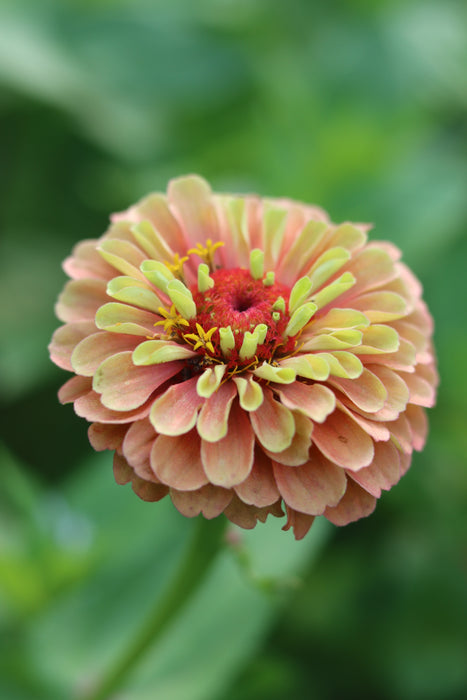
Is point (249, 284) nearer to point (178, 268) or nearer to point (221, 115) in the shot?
point (178, 268)

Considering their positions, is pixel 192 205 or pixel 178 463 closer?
pixel 178 463

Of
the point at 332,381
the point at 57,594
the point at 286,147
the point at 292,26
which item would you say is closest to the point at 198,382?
the point at 332,381

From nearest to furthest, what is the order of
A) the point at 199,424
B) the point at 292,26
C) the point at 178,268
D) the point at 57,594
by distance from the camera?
the point at 199,424, the point at 178,268, the point at 57,594, the point at 292,26


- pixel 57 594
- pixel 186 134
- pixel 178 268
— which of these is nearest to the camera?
pixel 178 268

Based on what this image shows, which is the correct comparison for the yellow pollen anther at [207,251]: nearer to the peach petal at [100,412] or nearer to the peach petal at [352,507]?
the peach petal at [100,412]

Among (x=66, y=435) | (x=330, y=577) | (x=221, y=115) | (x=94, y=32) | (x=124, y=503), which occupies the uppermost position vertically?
(x=94, y=32)

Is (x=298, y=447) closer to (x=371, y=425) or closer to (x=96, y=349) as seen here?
(x=371, y=425)

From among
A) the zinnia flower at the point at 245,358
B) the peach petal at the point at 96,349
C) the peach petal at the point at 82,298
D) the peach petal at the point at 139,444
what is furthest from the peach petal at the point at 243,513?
the peach petal at the point at 82,298

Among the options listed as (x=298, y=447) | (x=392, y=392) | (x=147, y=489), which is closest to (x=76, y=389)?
(x=147, y=489)
